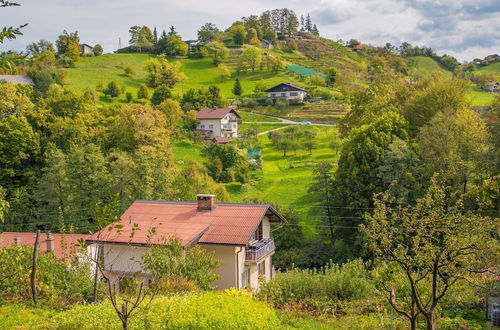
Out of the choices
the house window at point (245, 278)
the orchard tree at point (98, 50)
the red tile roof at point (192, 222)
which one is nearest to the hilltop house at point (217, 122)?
the red tile roof at point (192, 222)

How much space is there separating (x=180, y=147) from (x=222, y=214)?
2629 centimetres

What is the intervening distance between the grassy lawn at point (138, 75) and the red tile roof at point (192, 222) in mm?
43338

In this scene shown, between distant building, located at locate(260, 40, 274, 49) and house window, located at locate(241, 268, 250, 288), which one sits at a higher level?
distant building, located at locate(260, 40, 274, 49)

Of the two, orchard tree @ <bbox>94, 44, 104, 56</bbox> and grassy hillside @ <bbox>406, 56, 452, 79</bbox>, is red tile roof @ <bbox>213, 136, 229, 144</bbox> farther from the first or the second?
grassy hillside @ <bbox>406, 56, 452, 79</bbox>

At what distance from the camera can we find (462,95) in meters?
29.3

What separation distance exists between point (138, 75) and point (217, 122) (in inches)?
1242

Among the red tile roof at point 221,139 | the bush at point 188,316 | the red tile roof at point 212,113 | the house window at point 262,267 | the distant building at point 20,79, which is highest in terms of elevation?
the distant building at point 20,79

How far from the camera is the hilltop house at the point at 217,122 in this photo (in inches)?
2101

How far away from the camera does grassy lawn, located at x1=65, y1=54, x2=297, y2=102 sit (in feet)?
228

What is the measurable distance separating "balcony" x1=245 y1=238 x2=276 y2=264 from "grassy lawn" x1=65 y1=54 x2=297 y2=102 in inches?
1817

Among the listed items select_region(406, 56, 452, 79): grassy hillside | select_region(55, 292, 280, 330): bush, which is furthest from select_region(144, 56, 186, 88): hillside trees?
select_region(55, 292, 280, 330): bush

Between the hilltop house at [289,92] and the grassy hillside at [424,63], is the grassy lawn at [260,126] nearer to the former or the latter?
the hilltop house at [289,92]

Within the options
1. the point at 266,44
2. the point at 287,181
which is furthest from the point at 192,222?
the point at 266,44

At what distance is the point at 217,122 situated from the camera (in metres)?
53.4
